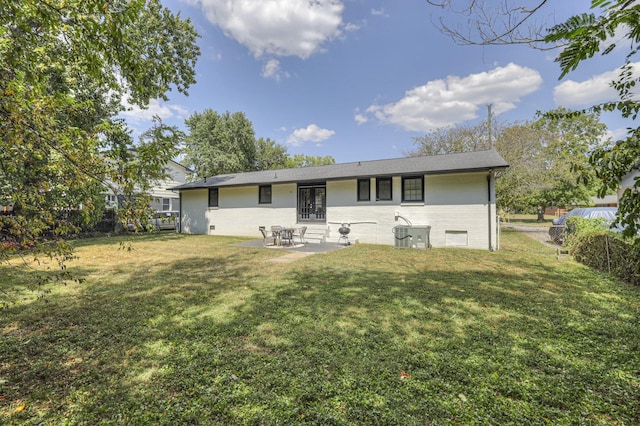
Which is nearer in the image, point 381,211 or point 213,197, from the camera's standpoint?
point 381,211

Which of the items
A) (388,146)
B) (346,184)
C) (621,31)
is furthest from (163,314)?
(388,146)

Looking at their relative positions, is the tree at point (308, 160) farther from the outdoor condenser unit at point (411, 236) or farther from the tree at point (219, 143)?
the outdoor condenser unit at point (411, 236)

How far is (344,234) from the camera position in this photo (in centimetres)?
1287

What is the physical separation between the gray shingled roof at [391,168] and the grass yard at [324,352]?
5.60m

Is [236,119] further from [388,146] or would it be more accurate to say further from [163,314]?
[163,314]

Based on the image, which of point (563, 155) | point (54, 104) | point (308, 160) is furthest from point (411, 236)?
point (308, 160)

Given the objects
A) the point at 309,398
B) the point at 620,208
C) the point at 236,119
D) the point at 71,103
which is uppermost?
the point at 236,119

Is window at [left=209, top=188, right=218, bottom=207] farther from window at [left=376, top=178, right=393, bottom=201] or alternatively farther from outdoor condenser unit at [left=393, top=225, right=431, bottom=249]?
outdoor condenser unit at [left=393, top=225, right=431, bottom=249]

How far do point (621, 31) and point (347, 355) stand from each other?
348 centimetres

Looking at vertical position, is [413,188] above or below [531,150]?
below

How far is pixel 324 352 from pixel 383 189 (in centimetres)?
1026

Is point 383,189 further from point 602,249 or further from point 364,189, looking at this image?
point 602,249

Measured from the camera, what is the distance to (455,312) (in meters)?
4.34

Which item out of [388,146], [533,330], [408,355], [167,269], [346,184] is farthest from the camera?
[388,146]
